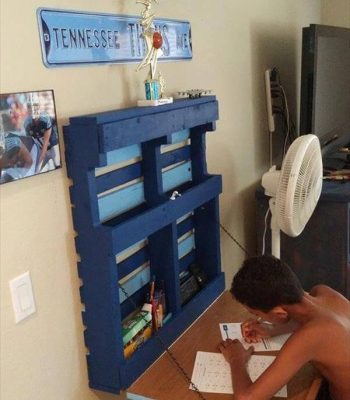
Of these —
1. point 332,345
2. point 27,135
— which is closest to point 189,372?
point 332,345

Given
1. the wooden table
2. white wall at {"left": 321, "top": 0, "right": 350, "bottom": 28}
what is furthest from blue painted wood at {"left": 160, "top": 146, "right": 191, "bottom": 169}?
white wall at {"left": 321, "top": 0, "right": 350, "bottom": 28}

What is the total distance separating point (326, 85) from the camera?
9.29 ft

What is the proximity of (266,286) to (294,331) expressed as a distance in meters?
0.17

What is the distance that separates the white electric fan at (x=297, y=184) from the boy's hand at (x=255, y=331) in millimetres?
375

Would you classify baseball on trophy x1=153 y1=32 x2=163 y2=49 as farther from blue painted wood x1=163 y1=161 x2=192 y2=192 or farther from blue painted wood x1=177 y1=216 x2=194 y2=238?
blue painted wood x1=177 y1=216 x2=194 y2=238

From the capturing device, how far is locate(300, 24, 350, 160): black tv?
260 centimetres

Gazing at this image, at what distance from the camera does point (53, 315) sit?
1384mm

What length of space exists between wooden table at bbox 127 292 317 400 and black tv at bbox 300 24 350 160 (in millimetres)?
1272

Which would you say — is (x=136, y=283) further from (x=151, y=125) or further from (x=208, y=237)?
(x=151, y=125)

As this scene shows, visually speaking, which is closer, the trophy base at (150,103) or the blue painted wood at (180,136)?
the trophy base at (150,103)

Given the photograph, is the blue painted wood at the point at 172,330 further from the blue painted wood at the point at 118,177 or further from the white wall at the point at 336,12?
the white wall at the point at 336,12

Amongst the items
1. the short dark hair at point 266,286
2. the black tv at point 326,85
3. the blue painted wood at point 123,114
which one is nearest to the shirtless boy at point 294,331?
the short dark hair at point 266,286

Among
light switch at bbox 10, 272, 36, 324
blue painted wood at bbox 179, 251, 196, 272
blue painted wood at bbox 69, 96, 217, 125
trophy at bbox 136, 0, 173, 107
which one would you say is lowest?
blue painted wood at bbox 179, 251, 196, 272

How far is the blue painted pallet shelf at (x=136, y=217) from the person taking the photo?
1366 mm
